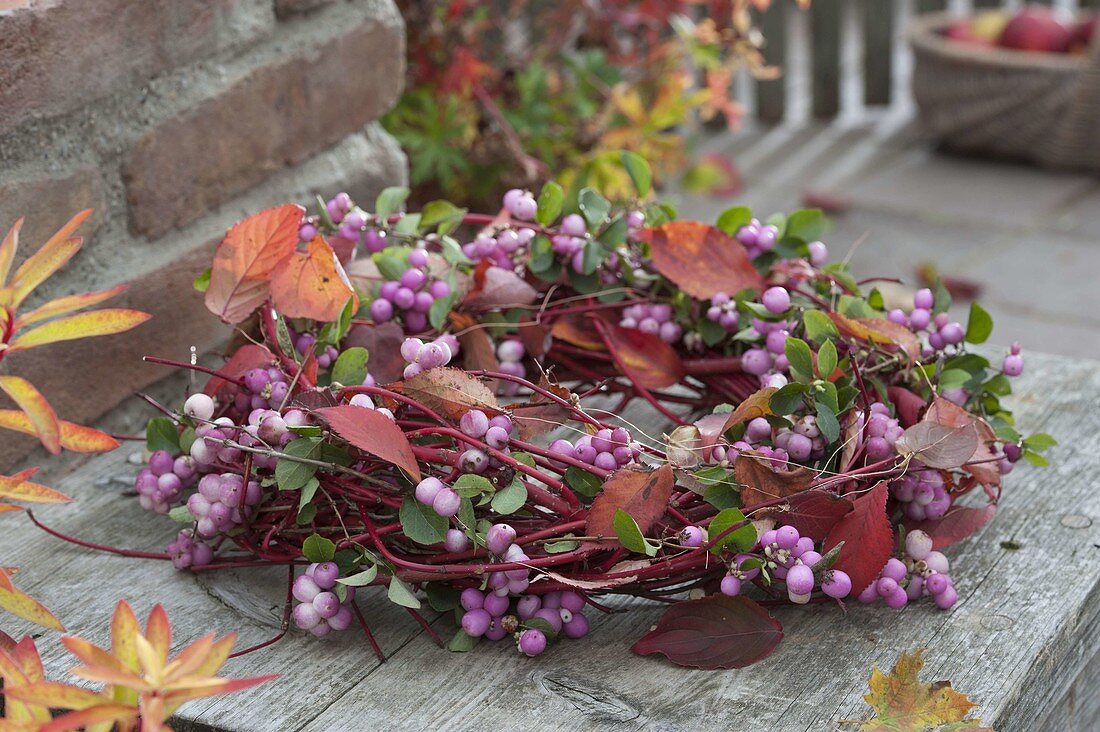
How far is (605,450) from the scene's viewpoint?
3.09 feet

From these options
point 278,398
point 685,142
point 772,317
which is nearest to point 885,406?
point 772,317

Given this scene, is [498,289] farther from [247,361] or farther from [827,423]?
[827,423]

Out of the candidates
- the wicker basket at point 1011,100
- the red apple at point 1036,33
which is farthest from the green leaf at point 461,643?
the red apple at point 1036,33

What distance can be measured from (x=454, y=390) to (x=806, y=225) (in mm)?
455

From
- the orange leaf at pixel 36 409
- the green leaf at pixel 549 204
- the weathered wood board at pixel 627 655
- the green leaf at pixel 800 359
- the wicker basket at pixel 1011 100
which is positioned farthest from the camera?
the wicker basket at pixel 1011 100

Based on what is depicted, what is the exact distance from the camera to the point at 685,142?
325cm

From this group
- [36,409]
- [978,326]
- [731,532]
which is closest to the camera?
[36,409]

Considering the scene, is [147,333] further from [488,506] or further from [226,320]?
[488,506]

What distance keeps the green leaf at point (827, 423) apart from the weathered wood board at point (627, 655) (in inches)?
5.8

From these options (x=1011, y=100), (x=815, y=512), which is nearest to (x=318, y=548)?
(x=815, y=512)

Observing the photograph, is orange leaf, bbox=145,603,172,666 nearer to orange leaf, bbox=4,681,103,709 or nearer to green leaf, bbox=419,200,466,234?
orange leaf, bbox=4,681,103,709

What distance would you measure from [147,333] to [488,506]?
1.78 ft

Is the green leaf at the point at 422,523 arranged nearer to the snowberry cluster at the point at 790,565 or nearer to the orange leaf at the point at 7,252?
the snowberry cluster at the point at 790,565

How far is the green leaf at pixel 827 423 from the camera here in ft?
3.13
